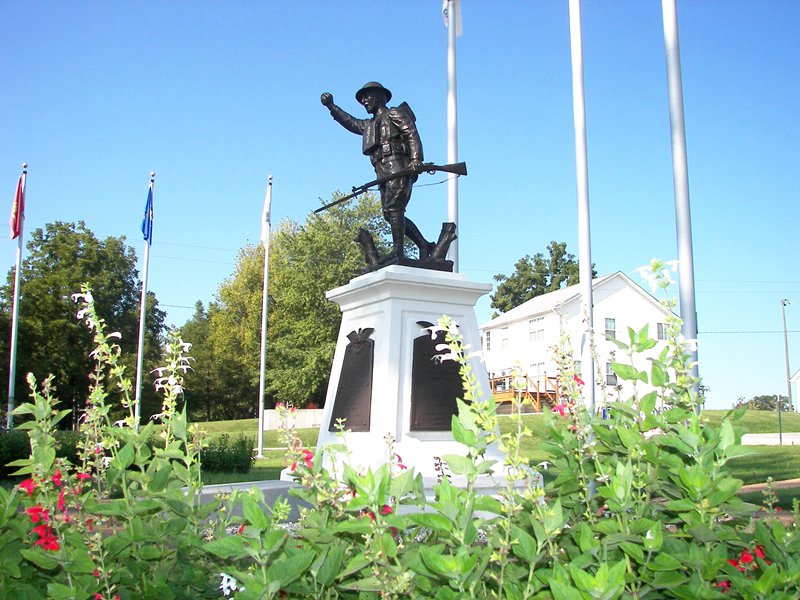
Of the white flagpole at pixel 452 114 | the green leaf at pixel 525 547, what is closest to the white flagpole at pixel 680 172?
the white flagpole at pixel 452 114

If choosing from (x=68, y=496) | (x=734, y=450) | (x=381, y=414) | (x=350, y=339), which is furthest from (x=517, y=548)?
(x=350, y=339)

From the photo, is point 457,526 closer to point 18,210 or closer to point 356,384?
point 356,384

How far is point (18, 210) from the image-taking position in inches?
816

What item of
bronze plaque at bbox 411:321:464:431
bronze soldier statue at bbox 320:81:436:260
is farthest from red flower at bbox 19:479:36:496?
bronze soldier statue at bbox 320:81:436:260

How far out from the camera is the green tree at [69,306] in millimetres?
33969

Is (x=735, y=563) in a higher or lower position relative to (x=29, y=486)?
lower

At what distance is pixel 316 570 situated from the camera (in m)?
1.96

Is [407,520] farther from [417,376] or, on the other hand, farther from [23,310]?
[23,310]

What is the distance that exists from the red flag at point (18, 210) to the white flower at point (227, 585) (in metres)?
21.3

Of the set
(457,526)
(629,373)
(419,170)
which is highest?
(419,170)

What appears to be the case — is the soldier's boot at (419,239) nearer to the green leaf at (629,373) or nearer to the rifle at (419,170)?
the rifle at (419,170)

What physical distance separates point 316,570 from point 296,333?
1488 inches

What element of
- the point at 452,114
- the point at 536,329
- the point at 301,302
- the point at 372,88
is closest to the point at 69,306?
the point at 301,302

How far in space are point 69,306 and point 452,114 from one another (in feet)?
96.7
